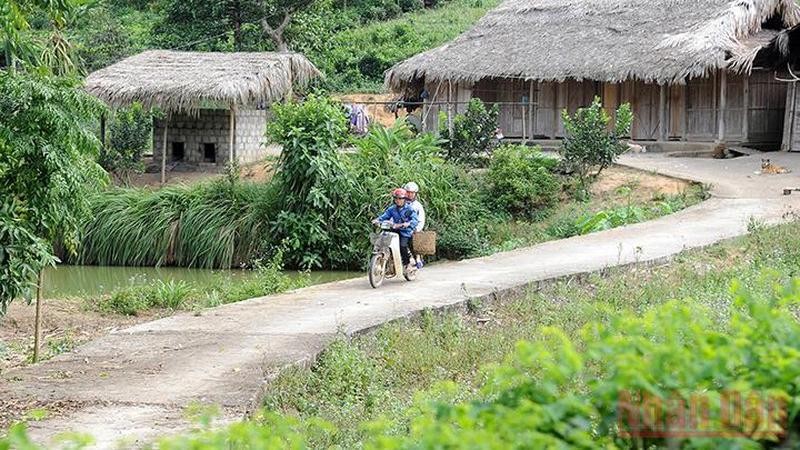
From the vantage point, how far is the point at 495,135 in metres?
25.0

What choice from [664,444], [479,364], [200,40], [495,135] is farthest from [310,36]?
[664,444]

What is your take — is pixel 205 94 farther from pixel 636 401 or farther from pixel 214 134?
pixel 636 401

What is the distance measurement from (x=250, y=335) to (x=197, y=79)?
1722cm

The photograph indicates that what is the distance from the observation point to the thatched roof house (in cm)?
2723

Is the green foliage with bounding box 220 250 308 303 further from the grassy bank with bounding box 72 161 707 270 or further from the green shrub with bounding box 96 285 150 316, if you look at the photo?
the grassy bank with bounding box 72 161 707 270

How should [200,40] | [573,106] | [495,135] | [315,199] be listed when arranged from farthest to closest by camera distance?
[200,40] → [573,106] → [495,135] → [315,199]

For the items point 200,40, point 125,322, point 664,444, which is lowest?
point 125,322

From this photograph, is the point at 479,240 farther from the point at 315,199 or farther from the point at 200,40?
the point at 200,40

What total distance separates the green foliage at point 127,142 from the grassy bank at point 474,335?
50.2 ft

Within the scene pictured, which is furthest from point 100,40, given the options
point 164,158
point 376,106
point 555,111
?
point 555,111

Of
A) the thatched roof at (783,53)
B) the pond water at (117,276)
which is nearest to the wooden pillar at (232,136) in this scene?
the pond water at (117,276)

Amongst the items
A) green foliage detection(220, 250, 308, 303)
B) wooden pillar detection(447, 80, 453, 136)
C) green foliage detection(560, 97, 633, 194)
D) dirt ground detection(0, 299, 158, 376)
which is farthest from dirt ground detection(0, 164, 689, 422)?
wooden pillar detection(447, 80, 453, 136)

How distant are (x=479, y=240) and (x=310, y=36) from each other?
1656 centimetres

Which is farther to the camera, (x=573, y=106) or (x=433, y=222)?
(x=573, y=106)
